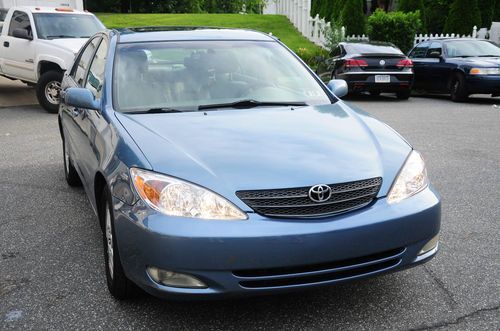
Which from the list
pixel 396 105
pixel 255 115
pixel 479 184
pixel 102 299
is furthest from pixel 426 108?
pixel 102 299

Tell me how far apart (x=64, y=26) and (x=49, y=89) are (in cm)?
150

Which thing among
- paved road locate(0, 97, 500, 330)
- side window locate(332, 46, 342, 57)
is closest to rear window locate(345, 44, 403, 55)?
side window locate(332, 46, 342, 57)

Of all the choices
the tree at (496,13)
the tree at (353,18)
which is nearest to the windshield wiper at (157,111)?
the tree at (353,18)

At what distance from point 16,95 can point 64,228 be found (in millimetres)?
9679

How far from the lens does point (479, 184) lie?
18.9 feet

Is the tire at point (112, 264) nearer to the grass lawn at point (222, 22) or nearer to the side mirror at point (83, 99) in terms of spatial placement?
the side mirror at point (83, 99)

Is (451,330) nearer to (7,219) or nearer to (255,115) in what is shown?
(255,115)

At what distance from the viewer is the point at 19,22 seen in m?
11.6

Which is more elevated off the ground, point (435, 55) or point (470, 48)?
point (470, 48)

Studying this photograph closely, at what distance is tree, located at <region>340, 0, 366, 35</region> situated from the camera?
20.2 m

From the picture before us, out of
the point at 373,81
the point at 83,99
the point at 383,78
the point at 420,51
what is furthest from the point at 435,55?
the point at 83,99

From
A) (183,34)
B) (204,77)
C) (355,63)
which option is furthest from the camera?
(355,63)

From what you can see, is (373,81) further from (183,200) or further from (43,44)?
(183,200)

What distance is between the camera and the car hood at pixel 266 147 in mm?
2832
